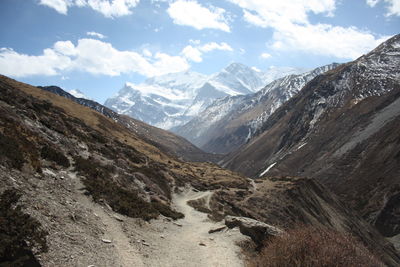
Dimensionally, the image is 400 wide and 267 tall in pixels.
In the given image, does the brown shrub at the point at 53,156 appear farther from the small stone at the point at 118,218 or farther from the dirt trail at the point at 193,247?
the dirt trail at the point at 193,247

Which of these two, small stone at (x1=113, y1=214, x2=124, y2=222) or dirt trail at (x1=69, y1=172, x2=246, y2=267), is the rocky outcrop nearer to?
dirt trail at (x1=69, y1=172, x2=246, y2=267)

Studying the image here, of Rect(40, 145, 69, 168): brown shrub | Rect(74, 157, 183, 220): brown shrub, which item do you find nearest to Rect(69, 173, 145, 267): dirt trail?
Rect(74, 157, 183, 220): brown shrub

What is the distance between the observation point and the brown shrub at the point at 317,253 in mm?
13109

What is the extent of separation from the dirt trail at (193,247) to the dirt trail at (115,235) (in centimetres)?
100

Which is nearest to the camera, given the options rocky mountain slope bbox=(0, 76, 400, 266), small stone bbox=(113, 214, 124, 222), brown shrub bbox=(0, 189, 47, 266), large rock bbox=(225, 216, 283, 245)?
brown shrub bbox=(0, 189, 47, 266)

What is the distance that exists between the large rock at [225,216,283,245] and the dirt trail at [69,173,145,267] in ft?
33.0

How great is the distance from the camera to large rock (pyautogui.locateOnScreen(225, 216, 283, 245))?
900 inches

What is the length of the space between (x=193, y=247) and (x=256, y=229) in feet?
17.4

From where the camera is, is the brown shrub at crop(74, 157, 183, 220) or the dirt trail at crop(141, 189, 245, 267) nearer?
the dirt trail at crop(141, 189, 245, 267)

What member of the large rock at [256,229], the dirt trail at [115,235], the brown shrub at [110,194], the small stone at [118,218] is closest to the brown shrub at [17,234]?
the dirt trail at [115,235]

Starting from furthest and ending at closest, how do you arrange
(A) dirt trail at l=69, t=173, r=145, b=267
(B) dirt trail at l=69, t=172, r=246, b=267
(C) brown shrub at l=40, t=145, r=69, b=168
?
(C) brown shrub at l=40, t=145, r=69, b=168
(B) dirt trail at l=69, t=172, r=246, b=267
(A) dirt trail at l=69, t=173, r=145, b=267

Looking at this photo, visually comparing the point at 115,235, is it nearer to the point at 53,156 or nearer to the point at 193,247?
the point at 193,247

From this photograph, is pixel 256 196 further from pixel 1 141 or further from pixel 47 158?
pixel 1 141

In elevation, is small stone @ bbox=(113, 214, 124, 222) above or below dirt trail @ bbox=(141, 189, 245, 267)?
above
